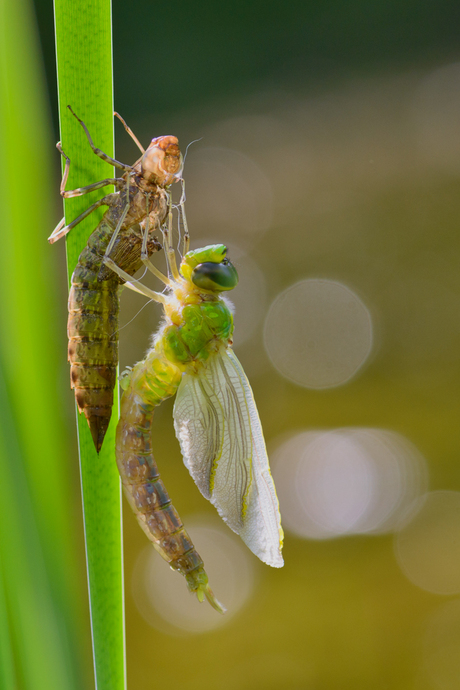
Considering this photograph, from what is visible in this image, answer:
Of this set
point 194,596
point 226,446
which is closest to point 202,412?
point 226,446

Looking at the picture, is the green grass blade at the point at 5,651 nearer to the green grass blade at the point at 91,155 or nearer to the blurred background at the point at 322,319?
the green grass blade at the point at 91,155

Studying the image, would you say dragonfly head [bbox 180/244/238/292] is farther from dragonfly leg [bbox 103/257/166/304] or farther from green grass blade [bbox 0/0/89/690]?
green grass blade [bbox 0/0/89/690]

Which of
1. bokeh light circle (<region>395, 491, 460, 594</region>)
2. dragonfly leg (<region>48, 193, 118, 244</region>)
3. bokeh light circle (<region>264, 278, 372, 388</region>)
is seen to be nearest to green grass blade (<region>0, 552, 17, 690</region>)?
dragonfly leg (<region>48, 193, 118, 244</region>)

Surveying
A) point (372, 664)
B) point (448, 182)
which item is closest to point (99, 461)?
point (372, 664)

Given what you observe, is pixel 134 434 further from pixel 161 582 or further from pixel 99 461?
pixel 161 582

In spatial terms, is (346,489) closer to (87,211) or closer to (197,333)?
(197,333)
